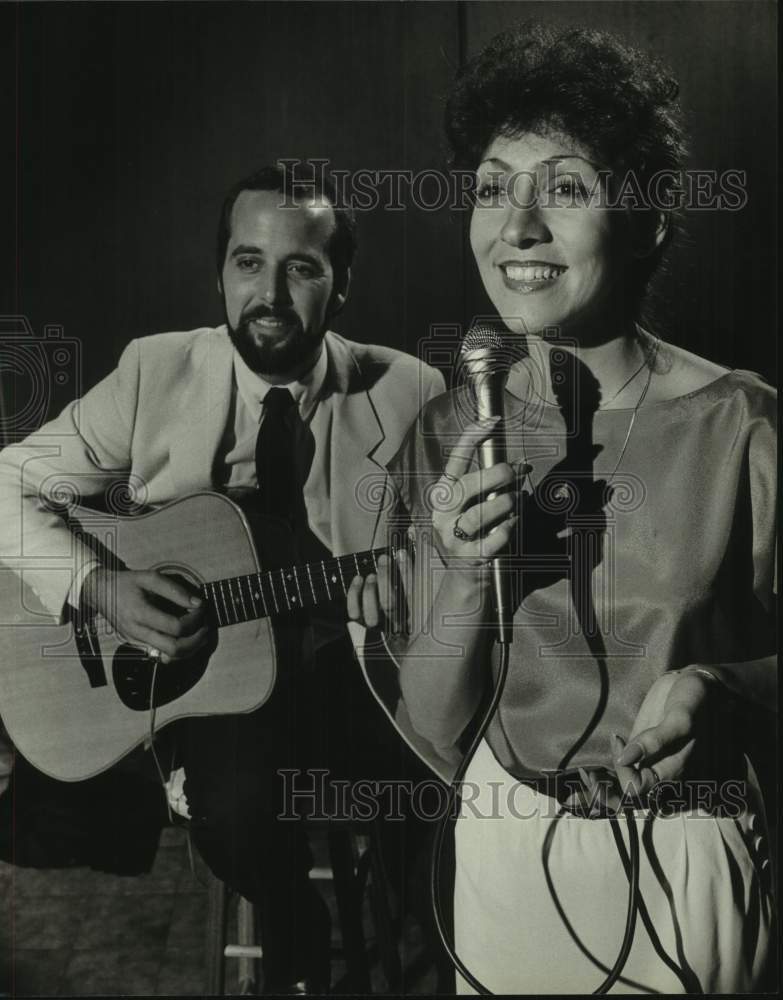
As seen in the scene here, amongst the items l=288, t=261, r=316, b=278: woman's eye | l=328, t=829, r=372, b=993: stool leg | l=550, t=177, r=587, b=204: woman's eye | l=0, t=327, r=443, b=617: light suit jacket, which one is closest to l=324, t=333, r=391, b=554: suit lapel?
l=0, t=327, r=443, b=617: light suit jacket

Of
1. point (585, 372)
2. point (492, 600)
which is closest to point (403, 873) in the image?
point (492, 600)

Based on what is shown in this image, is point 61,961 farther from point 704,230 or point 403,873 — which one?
point 704,230

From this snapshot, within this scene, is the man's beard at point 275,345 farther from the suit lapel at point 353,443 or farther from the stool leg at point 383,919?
the stool leg at point 383,919

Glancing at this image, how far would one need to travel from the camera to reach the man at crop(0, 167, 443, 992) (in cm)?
189

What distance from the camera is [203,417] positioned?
191 centimetres

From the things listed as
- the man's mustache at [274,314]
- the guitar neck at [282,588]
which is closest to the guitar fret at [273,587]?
the guitar neck at [282,588]

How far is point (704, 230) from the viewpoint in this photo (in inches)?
77.0

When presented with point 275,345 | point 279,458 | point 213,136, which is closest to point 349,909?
point 279,458

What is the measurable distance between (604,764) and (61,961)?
1.11m

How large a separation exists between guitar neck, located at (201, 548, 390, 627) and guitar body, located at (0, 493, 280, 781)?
0.7 inches

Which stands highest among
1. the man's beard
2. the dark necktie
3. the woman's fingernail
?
the man's beard

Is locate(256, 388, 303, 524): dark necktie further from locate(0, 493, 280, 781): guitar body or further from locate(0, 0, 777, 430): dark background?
locate(0, 0, 777, 430): dark background

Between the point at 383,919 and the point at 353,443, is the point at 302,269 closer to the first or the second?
the point at 353,443

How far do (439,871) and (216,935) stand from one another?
43 cm
